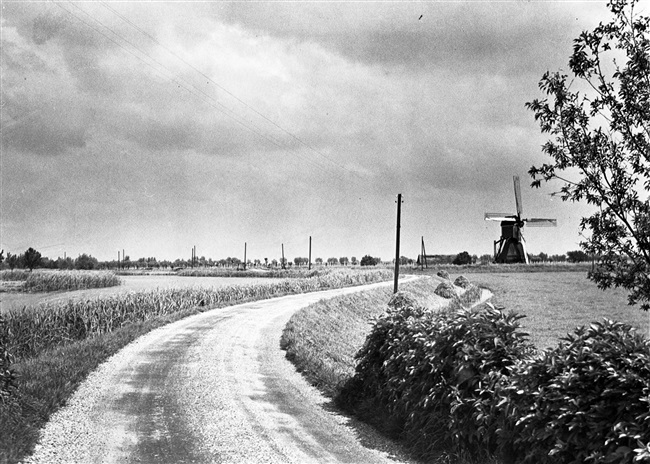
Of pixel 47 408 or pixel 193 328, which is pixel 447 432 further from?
pixel 193 328

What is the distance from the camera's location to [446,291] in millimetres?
51719

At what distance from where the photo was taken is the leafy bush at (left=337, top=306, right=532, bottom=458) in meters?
6.84

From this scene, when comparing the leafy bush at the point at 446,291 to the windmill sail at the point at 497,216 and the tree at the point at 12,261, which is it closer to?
the windmill sail at the point at 497,216

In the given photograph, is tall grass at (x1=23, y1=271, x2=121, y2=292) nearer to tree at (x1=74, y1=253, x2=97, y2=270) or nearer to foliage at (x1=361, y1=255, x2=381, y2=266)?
tree at (x1=74, y1=253, x2=97, y2=270)

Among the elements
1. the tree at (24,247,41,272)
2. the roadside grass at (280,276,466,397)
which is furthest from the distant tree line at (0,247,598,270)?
the roadside grass at (280,276,466,397)

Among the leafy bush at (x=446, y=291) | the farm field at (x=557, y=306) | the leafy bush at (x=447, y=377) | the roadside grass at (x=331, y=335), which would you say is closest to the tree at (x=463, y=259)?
the farm field at (x=557, y=306)

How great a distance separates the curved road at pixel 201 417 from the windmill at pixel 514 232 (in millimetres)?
71150

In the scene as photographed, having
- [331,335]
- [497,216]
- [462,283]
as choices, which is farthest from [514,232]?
[331,335]

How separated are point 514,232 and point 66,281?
6459cm

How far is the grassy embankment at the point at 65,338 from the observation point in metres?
8.05

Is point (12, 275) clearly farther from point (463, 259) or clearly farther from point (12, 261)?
point (463, 259)

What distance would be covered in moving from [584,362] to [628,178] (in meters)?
3.93

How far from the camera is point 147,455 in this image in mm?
7328

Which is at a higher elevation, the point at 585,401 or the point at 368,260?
the point at 368,260
